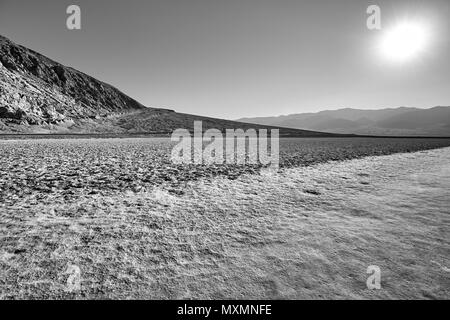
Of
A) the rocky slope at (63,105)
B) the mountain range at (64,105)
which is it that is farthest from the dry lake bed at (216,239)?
the rocky slope at (63,105)

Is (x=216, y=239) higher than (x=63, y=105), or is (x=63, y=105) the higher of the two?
(x=63, y=105)

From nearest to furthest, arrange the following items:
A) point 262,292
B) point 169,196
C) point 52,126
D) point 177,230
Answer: point 262,292 < point 177,230 < point 169,196 < point 52,126

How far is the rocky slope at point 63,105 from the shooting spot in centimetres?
4044

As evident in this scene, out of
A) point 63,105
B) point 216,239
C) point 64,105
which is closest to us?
point 216,239

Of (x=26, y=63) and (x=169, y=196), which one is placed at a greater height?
(x=26, y=63)

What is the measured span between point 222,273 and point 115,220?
9.20 feet

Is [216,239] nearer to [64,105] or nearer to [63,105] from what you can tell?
[63,105]

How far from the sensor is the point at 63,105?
51.8 metres

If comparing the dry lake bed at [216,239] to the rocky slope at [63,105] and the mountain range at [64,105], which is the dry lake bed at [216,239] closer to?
the mountain range at [64,105]

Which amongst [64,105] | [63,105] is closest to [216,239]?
[63,105]

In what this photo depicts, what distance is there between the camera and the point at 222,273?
10.1ft

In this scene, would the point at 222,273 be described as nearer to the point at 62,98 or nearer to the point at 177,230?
the point at 177,230

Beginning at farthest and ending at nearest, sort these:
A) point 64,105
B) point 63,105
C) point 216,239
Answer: point 64,105 → point 63,105 → point 216,239
